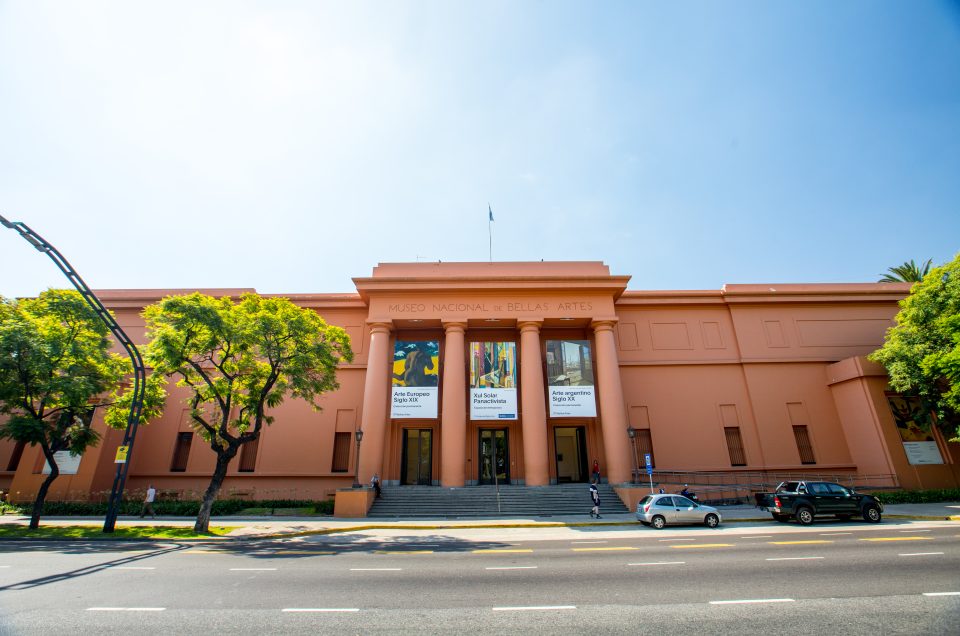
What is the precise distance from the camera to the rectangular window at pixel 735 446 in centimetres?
2647

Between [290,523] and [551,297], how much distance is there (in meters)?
18.7

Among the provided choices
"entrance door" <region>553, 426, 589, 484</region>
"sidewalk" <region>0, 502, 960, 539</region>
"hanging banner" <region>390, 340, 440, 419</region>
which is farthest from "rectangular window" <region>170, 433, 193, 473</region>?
"entrance door" <region>553, 426, 589, 484</region>

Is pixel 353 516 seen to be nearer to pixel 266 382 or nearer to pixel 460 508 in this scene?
pixel 460 508

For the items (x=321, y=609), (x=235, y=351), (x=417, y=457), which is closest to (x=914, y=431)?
(x=417, y=457)

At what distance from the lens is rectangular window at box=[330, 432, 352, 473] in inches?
1034

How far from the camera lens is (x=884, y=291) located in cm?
2942

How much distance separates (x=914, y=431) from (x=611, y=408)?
17.0 metres

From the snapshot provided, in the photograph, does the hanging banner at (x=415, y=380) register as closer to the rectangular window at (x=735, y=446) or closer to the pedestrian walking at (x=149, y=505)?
the pedestrian walking at (x=149, y=505)

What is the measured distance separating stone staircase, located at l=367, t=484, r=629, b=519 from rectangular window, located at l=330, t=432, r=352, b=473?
448cm

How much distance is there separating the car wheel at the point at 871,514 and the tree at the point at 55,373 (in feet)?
99.7

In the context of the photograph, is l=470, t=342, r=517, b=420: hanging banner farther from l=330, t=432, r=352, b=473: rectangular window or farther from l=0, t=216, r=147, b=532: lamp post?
l=0, t=216, r=147, b=532: lamp post

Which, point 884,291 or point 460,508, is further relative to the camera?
point 884,291

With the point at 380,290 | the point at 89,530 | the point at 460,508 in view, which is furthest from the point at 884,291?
the point at 89,530

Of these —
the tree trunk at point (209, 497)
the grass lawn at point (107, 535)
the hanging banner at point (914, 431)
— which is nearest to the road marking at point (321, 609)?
the grass lawn at point (107, 535)
